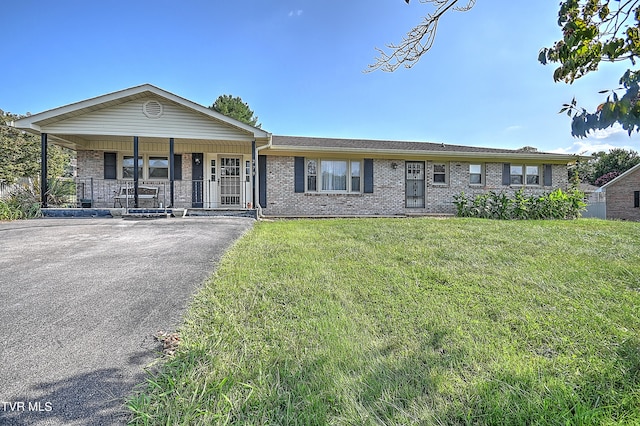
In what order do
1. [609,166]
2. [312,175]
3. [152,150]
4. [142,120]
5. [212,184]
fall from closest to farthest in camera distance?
[142,120] → [152,150] → [212,184] → [312,175] → [609,166]

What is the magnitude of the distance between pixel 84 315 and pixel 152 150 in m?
10.6

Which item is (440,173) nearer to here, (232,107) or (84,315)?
(84,315)

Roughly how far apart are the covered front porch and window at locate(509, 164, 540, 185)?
11367mm

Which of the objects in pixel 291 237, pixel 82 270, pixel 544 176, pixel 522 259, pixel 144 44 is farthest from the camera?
pixel 544 176

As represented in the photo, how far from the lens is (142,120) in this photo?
974 cm

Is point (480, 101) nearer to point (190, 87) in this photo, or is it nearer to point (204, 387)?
point (204, 387)

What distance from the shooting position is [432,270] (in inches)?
162

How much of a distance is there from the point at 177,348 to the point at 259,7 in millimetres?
10962

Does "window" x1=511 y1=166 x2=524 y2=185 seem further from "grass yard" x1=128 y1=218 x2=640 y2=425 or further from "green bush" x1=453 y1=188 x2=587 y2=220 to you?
"grass yard" x1=128 y1=218 x2=640 y2=425

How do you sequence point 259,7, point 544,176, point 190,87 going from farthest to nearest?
point 190,87 < point 544,176 < point 259,7

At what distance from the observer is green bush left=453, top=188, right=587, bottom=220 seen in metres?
11.2

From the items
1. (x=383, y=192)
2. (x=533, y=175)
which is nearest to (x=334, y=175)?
(x=383, y=192)

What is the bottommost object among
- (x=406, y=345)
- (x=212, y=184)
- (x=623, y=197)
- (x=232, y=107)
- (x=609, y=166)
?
(x=406, y=345)

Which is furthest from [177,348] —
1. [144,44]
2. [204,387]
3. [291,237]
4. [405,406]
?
[144,44]
